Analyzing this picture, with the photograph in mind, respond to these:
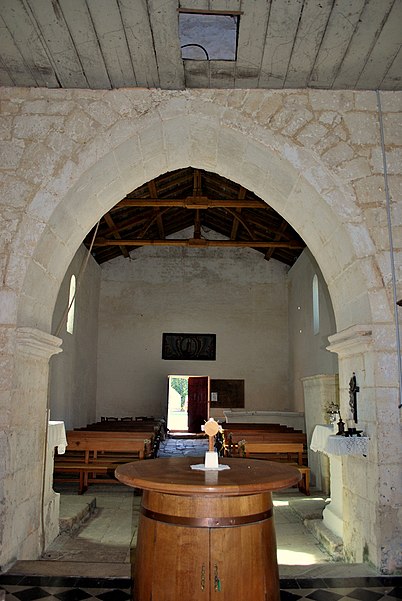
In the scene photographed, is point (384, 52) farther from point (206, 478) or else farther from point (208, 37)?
point (206, 478)

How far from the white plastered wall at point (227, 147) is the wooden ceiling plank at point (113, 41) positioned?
0.18m

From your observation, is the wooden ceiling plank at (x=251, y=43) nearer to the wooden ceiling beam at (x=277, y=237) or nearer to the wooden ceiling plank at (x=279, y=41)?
the wooden ceiling plank at (x=279, y=41)

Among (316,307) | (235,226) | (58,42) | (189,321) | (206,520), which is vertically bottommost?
(206,520)

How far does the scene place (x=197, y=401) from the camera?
50.7 ft

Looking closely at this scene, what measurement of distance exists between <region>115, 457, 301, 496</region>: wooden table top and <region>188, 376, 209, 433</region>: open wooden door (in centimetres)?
1228

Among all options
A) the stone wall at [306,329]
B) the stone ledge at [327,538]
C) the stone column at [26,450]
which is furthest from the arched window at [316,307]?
the stone column at [26,450]

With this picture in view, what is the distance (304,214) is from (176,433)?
12.7 metres

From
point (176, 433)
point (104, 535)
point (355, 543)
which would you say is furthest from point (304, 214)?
point (176, 433)

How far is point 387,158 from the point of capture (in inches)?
157

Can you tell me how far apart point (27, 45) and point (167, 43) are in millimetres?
971

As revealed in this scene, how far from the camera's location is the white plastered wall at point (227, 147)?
12.2 ft

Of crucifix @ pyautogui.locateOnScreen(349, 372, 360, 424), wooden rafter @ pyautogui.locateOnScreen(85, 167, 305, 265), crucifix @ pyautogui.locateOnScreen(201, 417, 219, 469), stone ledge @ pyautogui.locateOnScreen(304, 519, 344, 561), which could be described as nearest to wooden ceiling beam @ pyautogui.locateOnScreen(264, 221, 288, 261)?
wooden rafter @ pyautogui.locateOnScreen(85, 167, 305, 265)

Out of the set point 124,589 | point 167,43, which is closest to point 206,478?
point 124,589

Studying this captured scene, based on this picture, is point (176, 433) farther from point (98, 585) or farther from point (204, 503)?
point (204, 503)
